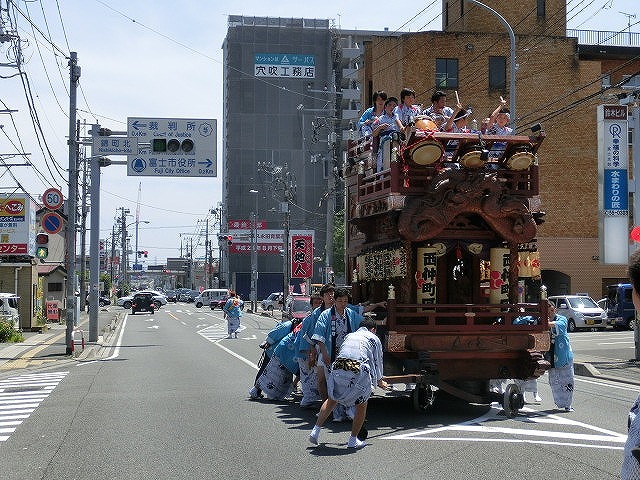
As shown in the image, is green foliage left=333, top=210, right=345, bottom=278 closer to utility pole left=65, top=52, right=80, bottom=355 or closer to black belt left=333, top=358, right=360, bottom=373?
utility pole left=65, top=52, right=80, bottom=355

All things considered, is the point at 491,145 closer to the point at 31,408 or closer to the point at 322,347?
the point at 322,347

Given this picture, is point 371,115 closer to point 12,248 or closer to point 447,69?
point 12,248

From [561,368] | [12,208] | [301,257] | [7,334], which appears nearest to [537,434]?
[561,368]

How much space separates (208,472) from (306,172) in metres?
91.8

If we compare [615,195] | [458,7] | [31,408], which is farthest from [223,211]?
[31,408]

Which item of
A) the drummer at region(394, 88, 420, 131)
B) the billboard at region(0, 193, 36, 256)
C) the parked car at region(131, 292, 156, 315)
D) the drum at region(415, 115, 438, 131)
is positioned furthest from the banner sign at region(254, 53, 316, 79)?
the drum at region(415, 115, 438, 131)

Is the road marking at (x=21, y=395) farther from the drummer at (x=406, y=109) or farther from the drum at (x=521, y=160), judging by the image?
the drum at (x=521, y=160)

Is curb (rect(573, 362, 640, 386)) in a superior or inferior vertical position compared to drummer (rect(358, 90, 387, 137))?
inferior

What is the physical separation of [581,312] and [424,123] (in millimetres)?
27446

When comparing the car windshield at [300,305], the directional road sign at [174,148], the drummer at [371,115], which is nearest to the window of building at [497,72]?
the car windshield at [300,305]

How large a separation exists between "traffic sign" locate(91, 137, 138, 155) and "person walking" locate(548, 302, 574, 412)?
18.8 meters

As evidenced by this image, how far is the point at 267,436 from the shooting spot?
1014 centimetres

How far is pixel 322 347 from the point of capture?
34.7ft

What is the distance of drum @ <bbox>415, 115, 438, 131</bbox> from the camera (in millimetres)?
12758
